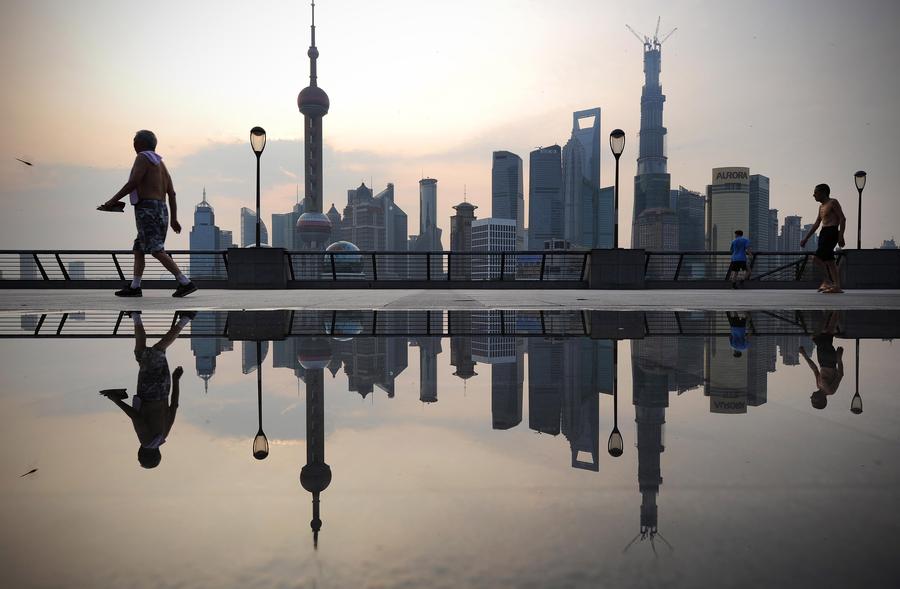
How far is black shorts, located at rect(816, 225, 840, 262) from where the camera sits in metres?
12.3

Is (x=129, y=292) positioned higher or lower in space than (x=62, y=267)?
lower

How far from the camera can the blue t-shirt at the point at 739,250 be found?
62.2 feet

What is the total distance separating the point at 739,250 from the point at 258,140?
16187mm

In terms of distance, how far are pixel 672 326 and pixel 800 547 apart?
15.1 ft

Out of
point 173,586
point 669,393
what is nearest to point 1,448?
point 173,586

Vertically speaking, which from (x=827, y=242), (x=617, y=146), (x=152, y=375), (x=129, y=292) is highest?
(x=617, y=146)

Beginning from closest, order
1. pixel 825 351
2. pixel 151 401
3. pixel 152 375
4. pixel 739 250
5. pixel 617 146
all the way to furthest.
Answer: pixel 151 401, pixel 152 375, pixel 825 351, pixel 739 250, pixel 617 146

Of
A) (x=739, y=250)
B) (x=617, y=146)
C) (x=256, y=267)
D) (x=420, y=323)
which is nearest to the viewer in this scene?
(x=420, y=323)

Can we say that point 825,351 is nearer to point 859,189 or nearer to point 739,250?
point 739,250

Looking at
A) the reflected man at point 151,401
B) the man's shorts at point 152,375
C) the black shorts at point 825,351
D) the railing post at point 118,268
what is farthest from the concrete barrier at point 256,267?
the black shorts at point 825,351

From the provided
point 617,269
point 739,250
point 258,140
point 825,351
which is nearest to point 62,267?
point 258,140

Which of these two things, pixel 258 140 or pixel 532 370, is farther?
pixel 258 140

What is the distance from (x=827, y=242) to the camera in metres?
12.4

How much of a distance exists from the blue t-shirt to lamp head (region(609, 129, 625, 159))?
472cm
